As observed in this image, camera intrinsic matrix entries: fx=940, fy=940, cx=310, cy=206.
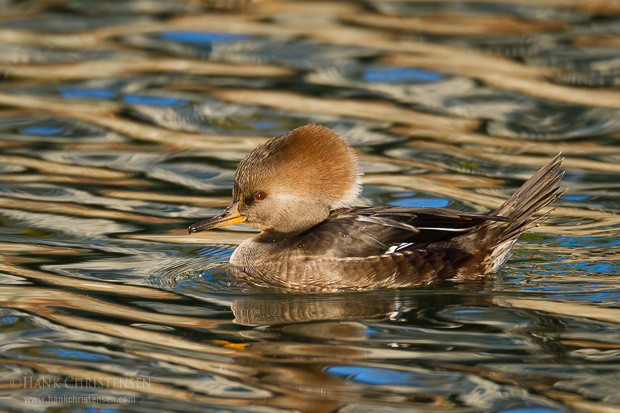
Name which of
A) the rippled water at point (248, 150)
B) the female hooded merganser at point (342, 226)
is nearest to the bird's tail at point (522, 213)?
the female hooded merganser at point (342, 226)

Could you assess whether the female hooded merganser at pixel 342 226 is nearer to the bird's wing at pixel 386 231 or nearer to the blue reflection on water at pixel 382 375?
the bird's wing at pixel 386 231

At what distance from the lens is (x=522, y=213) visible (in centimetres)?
699

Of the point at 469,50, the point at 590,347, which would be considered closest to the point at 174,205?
the point at 590,347

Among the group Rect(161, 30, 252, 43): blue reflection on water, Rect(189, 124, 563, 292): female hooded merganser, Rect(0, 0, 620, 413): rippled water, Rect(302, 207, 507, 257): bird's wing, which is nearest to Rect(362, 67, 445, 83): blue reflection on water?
Rect(0, 0, 620, 413): rippled water

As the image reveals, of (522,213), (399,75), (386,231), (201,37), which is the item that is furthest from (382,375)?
(201,37)

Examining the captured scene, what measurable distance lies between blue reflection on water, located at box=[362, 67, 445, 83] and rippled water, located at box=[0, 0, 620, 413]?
36 millimetres

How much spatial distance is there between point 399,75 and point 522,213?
561 cm

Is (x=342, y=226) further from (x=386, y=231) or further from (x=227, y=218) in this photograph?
(x=227, y=218)

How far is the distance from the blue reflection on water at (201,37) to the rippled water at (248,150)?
7 centimetres

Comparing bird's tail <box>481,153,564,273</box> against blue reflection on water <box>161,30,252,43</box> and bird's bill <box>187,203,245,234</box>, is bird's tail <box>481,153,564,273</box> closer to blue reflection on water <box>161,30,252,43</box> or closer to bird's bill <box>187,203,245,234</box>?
bird's bill <box>187,203,245,234</box>

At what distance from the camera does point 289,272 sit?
6.86m

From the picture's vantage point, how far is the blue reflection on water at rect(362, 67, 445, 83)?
1212cm

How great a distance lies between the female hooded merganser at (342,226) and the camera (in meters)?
6.77

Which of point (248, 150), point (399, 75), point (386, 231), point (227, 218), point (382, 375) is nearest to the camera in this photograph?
point (382, 375)
